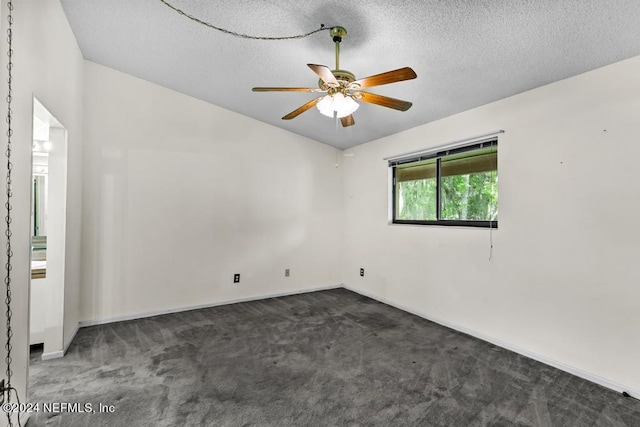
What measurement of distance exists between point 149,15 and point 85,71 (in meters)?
1.41

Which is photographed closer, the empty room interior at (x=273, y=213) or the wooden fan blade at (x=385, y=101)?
the empty room interior at (x=273, y=213)

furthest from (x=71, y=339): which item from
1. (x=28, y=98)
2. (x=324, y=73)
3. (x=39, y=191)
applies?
(x=324, y=73)

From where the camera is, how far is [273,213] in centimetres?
442

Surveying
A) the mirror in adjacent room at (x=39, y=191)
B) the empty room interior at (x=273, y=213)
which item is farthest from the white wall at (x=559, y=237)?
the mirror in adjacent room at (x=39, y=191)

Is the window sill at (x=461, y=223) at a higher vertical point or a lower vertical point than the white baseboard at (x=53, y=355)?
higher

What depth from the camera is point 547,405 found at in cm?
196

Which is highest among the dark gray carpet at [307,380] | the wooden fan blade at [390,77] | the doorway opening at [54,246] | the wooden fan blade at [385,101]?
the wooden fan blade at [390,77]

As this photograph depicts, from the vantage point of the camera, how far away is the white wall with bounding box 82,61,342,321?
10.9ft

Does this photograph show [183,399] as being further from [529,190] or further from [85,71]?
[85,71]

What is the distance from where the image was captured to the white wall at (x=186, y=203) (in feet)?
10.9

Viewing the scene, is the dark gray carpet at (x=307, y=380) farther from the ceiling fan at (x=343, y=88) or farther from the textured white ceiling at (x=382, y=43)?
the textured white ceiling at (x=382, y=43)

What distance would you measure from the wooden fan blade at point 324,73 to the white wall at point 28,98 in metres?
1.54

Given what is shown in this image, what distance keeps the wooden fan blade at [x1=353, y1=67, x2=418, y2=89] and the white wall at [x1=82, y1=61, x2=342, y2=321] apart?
268 cm

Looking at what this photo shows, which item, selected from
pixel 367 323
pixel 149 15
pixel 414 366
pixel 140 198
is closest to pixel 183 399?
pixel 414 366
